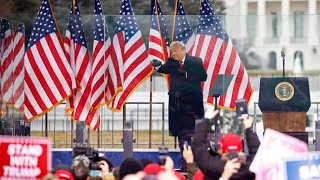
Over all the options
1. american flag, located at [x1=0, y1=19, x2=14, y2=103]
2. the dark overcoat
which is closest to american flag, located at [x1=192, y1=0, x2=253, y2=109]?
the dark overcoat

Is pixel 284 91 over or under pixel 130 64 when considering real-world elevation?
under

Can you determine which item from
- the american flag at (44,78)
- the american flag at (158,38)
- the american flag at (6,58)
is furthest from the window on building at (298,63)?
the american flag at (6,58)

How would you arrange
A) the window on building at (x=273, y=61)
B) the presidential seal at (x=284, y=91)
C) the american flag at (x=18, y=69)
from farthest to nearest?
1. the american flag at (x=18, y=69)
2. the window on building at (x=273, y=61)
3. the presidential seal at (x=284, y=91)

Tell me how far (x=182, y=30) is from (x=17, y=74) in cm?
259

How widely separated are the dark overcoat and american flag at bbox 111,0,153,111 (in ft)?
1.35

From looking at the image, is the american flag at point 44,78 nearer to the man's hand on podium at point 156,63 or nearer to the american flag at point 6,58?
the american flag at point 6,58

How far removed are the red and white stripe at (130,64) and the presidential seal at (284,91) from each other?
6.29 feet

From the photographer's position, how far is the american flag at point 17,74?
2138cm

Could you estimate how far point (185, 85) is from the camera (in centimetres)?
2070

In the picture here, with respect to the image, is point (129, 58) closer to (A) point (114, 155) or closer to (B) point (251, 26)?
(A) point (114, 155)

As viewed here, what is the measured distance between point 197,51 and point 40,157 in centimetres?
707

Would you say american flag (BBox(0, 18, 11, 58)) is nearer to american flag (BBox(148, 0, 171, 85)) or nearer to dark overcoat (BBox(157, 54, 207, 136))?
american flag (BBox(148, 0, 171, 85))

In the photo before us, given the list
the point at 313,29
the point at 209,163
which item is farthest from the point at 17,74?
the point at 209,163

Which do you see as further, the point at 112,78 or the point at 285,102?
the point at 112,78
